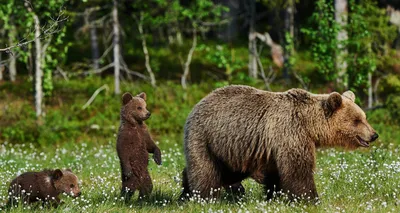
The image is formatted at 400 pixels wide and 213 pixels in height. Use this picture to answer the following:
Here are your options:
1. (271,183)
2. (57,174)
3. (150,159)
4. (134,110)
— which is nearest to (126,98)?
(134,110)

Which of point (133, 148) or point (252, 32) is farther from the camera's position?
point (252, 32)

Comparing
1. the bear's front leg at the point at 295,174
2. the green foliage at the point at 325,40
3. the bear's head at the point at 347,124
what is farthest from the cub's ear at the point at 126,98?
the green foliage at the point at 325,40

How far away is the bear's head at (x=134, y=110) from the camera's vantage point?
9320mm

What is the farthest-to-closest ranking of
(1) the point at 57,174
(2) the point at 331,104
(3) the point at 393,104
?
(3) the point at 393,104 → (1) the point at 57,174 → (2) the point at 331,104

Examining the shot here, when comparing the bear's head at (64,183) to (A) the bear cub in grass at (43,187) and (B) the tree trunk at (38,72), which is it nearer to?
(A) the bear cub in grass at (43,187)

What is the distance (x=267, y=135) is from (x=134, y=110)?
201 centimetres

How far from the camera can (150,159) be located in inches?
538

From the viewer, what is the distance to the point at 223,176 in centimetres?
896

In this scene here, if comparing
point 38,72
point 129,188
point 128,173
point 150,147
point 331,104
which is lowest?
point 129,188

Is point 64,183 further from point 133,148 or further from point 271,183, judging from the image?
point 271,183

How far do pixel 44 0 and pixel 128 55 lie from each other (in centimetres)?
1297

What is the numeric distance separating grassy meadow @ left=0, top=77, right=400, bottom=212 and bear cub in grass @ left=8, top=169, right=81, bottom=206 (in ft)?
0.57

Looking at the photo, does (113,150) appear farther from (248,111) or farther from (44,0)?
(248,111)

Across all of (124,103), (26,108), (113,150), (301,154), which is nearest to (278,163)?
(301,154)
